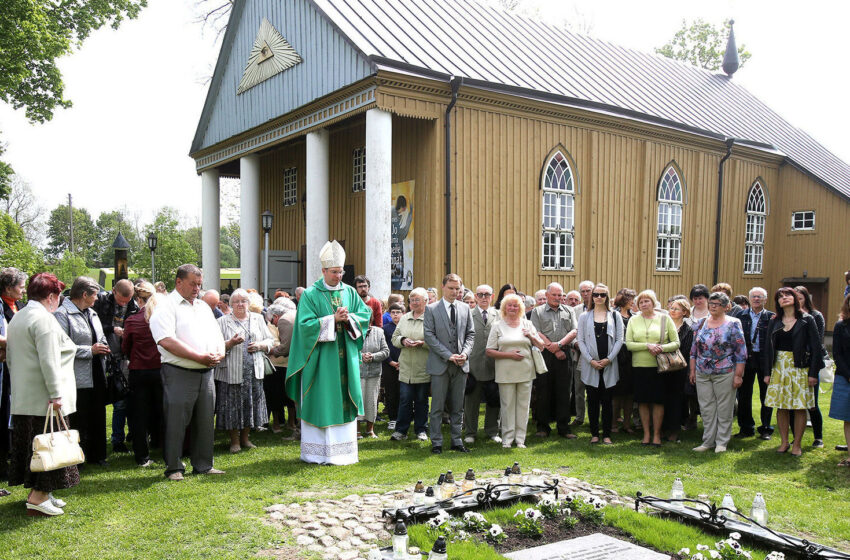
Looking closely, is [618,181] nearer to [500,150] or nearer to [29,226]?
[500,150]

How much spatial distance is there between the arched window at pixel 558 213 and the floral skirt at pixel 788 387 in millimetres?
8500

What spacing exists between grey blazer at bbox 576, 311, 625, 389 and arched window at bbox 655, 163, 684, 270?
11.2m

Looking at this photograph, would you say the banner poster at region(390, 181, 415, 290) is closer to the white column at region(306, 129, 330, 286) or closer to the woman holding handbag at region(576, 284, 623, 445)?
the white column at region(306, 129, 330, 286)

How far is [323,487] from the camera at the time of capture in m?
6.20

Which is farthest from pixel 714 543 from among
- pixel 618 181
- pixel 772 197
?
pixel 772 197

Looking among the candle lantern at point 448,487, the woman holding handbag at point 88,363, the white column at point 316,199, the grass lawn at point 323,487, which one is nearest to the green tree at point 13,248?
the white column at point 316,199

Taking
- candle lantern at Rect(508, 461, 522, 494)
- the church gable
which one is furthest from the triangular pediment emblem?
candle lantern at Rect(508, 461, 522, 494)

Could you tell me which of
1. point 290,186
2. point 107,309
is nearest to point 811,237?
point 290,186

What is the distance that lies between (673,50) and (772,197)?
61.6 ft

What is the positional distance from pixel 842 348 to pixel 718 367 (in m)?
1.29

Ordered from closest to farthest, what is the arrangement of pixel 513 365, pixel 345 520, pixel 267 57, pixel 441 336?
1. pixel 345 520
2. pixel 441 336
3. pixel 513 365
4. pixel 267 57

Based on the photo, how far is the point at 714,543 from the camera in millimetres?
4715

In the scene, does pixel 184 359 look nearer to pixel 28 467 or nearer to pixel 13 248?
pixel 28 467

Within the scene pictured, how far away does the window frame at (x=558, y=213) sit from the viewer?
16.0 m
